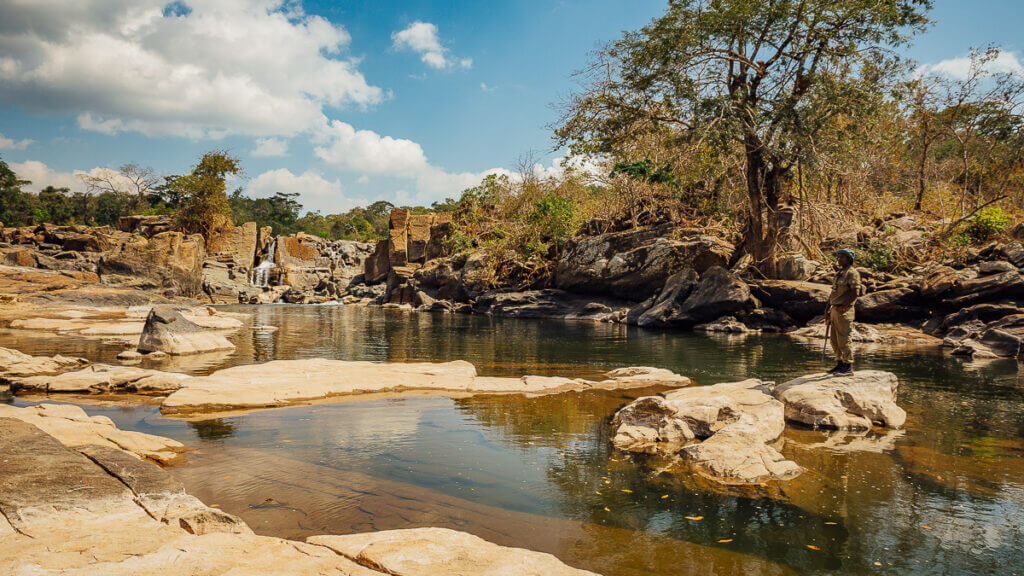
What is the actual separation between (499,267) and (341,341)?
56.4ft

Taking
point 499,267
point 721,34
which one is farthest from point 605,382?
point 499,267

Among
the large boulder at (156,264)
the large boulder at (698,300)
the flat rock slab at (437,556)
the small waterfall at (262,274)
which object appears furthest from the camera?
the small waterfall at (262,274)

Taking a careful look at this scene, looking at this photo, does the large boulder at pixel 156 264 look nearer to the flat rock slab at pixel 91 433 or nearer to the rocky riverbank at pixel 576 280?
the rocky riverbank at pixel 576 280

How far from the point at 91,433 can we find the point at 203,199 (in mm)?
46037

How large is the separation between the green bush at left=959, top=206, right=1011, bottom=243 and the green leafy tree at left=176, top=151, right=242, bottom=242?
48262 mm

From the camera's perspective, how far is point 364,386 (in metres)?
8.61

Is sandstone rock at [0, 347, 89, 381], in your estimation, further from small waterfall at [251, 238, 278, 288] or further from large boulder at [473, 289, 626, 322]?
small waterfall at [251, 238, 278, 288]

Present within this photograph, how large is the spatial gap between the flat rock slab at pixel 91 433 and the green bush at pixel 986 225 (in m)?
24.4

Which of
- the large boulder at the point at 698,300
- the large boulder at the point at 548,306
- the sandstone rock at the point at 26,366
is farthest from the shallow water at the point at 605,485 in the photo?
the large boulder at the point at 548,306

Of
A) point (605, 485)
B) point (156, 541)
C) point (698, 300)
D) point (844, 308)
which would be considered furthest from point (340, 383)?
point (698, 300)

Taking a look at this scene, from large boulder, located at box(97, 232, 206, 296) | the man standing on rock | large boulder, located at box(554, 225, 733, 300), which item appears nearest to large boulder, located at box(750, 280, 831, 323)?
large boulder, located at box(554, 225, 733, 300)

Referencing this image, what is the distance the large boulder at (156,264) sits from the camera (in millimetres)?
32156

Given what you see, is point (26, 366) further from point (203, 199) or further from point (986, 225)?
point (203, 199)

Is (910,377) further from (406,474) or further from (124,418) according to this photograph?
(124,418)
